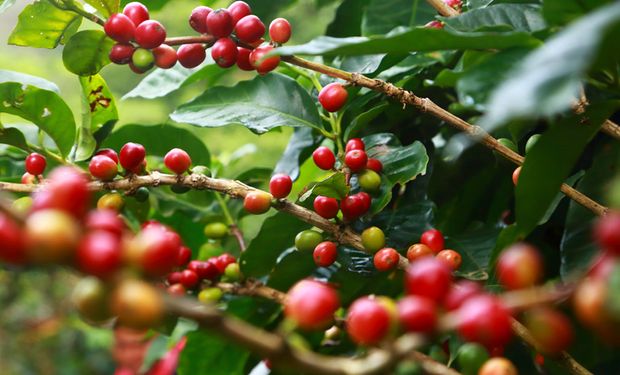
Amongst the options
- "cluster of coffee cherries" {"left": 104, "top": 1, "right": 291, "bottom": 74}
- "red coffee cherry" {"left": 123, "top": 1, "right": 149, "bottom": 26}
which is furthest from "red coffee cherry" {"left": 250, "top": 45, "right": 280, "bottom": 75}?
"red coffee cherry" {"left": 123, "top": 1, "right": 149, "bottom": 26}

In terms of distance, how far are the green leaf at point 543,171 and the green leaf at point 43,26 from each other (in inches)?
17.1

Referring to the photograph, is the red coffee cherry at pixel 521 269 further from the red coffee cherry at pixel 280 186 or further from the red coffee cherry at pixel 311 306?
the red coffee cherry at pixel 280 186

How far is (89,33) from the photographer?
64 cm

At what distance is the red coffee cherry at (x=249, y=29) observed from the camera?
2.02 ft

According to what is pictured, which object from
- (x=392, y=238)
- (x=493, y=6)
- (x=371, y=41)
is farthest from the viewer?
(x=392, y=238)

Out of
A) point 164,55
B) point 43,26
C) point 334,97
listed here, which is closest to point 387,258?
point 334,97

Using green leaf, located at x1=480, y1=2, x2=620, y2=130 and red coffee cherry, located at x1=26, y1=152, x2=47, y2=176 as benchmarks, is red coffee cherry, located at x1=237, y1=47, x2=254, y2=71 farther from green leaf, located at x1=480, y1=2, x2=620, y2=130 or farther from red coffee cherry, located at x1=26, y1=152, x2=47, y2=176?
green leaf, located at x1=480, y1=2, x2=620, y2=130

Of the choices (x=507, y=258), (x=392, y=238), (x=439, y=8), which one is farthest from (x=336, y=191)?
(x=507, y=258)

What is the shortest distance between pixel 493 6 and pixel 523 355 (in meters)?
0.36

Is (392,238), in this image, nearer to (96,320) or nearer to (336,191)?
(336,191)

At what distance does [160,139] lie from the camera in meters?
0.89

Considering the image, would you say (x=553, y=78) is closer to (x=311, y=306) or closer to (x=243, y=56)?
(x=311, y=306)

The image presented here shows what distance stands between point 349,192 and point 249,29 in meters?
0.18

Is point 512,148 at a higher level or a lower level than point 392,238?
higher
